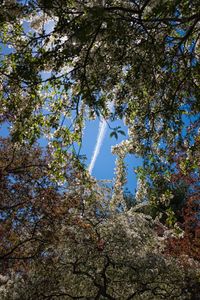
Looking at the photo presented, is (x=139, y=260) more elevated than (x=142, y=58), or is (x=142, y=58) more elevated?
(x=142, y=58)

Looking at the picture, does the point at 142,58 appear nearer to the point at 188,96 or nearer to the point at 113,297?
the point at 188,96

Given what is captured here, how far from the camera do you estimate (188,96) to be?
29.4 ft

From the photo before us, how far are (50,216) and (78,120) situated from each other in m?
7.96

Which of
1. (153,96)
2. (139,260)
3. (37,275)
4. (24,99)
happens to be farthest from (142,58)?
(37,275)

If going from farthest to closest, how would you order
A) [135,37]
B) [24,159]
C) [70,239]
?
[24,159], [70,239], [135,37]

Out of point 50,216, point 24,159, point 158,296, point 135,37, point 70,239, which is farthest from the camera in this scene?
point 24,159

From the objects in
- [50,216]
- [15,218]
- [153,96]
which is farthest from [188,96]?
[15,218]

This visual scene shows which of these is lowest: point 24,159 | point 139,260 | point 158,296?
point 158,296

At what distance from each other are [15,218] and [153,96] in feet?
32.0

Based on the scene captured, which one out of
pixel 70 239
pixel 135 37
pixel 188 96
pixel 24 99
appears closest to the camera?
pixel 135 37

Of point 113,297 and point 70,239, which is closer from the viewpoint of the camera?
point 113,297

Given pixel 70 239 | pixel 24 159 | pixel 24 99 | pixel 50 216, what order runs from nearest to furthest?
pixel 24 99
pixel 70 239
pixel 50 216
pixel 24 159

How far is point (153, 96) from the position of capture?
916cm

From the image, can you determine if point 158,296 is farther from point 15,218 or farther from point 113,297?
point 15,218
